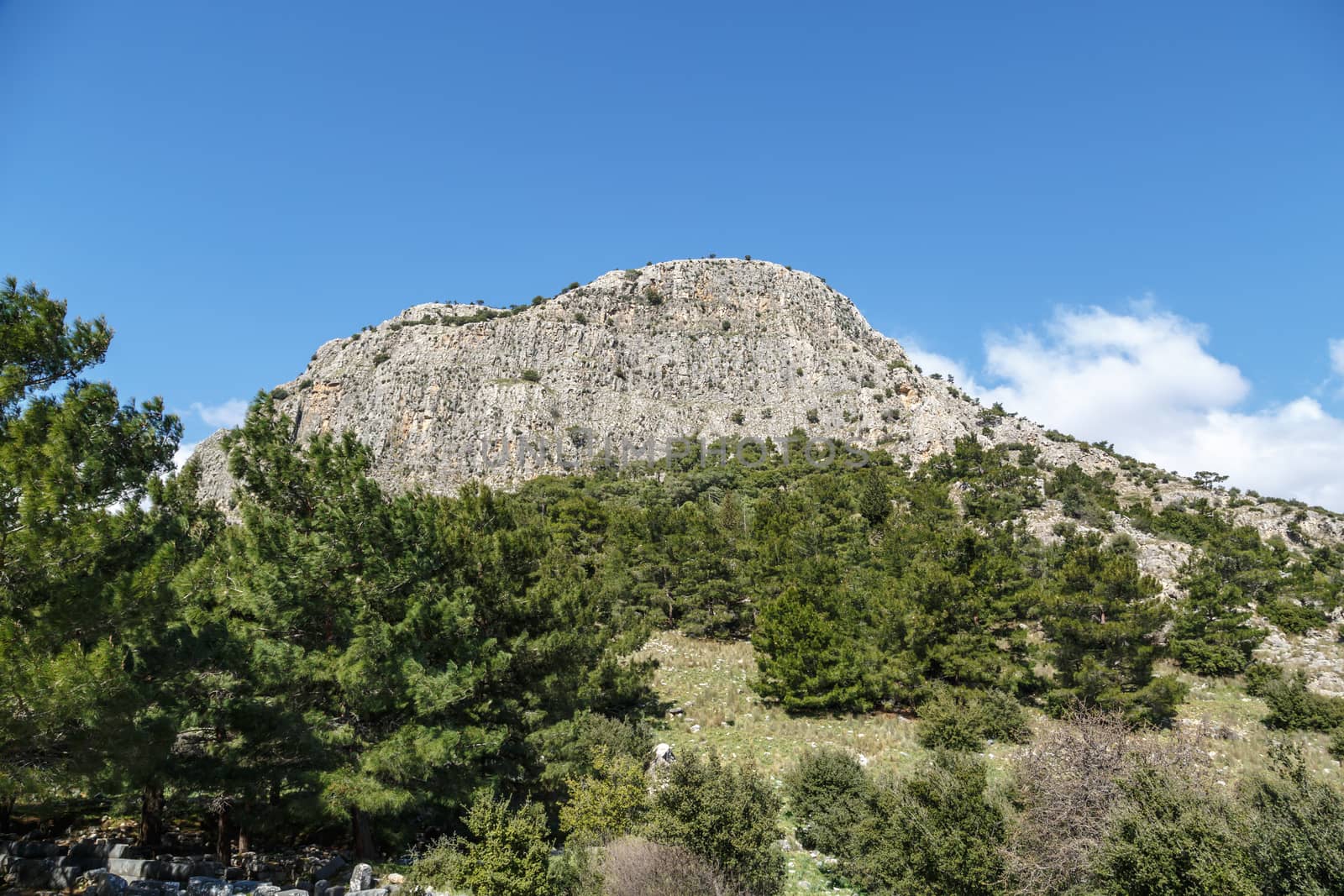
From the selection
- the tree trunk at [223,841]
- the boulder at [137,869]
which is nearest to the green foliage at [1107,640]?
the tree trunk at [223,841]

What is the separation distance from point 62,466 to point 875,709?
1036 inches

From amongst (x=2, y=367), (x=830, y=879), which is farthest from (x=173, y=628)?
(x=830, y=879)

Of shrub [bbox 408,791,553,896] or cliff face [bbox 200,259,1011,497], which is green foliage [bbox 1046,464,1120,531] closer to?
cliff face [bbox 200,259,1011,497]

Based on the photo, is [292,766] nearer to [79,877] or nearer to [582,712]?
[79,877]

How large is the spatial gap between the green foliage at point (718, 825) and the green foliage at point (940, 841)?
Result: 2309 millimetres

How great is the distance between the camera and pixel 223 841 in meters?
12.1

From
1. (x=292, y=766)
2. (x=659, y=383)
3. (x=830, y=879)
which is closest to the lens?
(x=292, y=766)

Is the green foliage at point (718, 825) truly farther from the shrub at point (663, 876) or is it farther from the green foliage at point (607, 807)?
the green foliage at point (607, 807)

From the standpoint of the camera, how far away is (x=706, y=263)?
403 feet

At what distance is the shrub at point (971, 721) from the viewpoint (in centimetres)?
2089

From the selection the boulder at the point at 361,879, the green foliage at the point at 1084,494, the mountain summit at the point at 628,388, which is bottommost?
the boulder at the point at 361,879

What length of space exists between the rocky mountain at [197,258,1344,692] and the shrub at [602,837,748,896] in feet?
221

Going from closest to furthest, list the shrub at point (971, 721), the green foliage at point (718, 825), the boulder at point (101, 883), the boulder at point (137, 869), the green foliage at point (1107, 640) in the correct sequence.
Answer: the boulder at point (101, 883) → the boulder at point (137, 869) → the green foliage at point (718, 825) → the shrub at point (971, 721) → the green foliage at point (1107, 640)

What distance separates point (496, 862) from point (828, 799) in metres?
9.22
